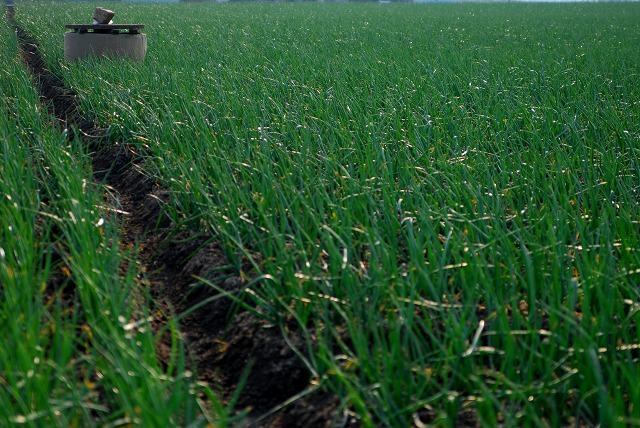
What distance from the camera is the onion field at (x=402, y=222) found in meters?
1.56

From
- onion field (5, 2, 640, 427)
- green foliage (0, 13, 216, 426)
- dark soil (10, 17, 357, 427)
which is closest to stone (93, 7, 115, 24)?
onion field (5, 2, 640, 427)

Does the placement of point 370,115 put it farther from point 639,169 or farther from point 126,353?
point 126,353

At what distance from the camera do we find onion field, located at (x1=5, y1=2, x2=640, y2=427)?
5.12ft

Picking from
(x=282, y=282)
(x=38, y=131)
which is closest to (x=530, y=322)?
(x=282, y=282)

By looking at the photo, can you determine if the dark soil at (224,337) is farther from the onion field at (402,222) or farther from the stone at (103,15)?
the stone at (103,15)

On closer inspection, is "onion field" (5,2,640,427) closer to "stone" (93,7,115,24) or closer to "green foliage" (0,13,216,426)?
"green foliage" (0,13,216,426)

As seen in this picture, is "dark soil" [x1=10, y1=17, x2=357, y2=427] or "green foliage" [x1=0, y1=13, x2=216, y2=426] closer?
"green foliage" [x1=0, y1=13, x2=216, y2=426]

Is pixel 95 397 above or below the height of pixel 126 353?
below

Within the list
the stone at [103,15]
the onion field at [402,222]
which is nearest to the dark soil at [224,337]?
the onion field at [402,222]

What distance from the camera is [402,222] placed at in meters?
2.34

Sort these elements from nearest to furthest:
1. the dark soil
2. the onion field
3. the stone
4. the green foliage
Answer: the green foliage → the onion field → the dark soil → the stone

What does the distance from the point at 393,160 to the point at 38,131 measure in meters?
1.62

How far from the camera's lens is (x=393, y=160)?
312cm

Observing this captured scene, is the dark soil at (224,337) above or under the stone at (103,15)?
under
